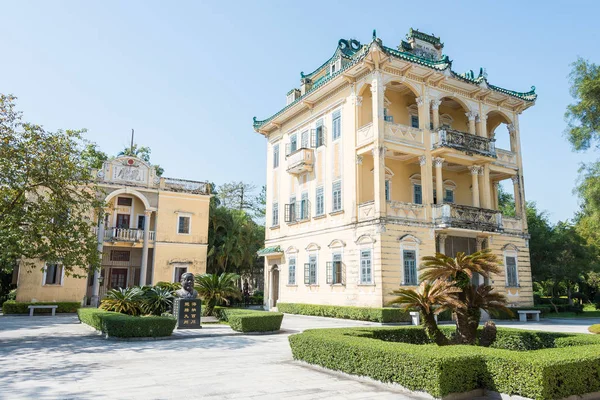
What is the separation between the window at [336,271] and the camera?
72.1ft

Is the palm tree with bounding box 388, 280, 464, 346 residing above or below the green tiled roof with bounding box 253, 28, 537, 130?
below

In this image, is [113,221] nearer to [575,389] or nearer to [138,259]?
[138,259]

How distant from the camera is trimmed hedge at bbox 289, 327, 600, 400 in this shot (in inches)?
235

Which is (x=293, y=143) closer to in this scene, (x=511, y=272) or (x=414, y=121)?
(x=414, y=121)

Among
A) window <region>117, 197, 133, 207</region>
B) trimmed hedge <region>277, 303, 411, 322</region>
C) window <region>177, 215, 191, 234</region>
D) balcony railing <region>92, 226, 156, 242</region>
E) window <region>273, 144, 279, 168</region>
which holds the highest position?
window <region>273, 144, 279, 168</region>

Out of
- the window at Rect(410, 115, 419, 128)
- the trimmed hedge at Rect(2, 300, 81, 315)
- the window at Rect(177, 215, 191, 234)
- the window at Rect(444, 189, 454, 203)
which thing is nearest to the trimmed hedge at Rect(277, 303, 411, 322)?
the window at Rect(444, 189, 454, 203)

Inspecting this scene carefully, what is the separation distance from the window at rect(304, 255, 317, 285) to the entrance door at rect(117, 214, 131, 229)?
13.1 meters

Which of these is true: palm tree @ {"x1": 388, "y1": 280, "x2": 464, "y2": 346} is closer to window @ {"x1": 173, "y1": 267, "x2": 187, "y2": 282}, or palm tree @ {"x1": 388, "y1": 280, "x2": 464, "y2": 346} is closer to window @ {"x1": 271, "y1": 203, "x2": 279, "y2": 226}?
window @ {"x1": 271, "y1": 203, "x2": 279, "y2": 226}

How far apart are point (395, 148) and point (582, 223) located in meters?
27.3

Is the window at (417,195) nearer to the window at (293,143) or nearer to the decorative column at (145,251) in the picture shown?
the window at (293,143)

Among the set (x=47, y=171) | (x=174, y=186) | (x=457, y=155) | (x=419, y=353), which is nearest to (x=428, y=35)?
(x=457, y=155)

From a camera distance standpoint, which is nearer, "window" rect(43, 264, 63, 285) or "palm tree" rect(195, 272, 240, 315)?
"palm tree" rect(195, 272, 240, 315)

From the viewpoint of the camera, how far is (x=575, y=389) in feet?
20.2

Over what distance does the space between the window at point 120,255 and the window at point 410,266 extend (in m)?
19.5
